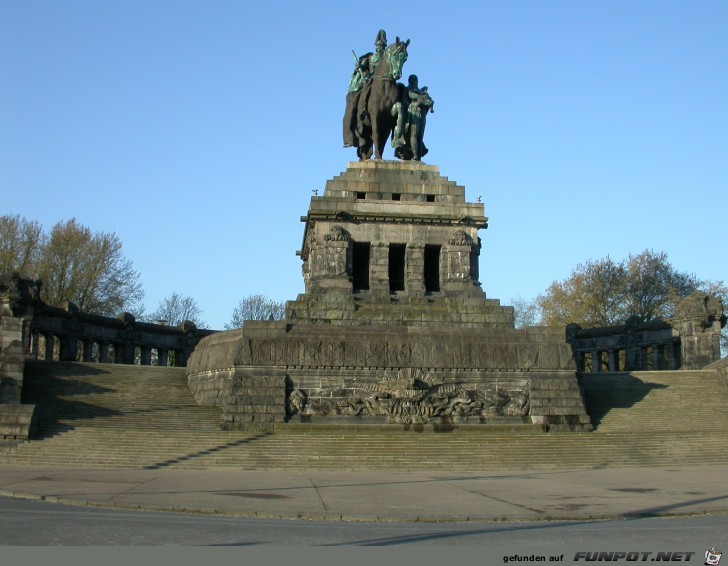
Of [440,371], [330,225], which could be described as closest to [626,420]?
[440,371]

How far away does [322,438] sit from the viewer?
87.8 feet

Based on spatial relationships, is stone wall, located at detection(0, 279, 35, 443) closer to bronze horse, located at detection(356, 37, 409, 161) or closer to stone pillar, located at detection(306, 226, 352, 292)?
stone pillar, located at detection(306, 226, 352, 292)

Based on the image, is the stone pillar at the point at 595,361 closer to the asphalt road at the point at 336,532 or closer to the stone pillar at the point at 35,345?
the stone pillar at the point at 35,345

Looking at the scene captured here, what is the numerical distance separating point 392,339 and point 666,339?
2298 cm

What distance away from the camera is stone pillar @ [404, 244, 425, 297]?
38312 mm

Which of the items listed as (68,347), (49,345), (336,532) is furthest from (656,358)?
(336,532)

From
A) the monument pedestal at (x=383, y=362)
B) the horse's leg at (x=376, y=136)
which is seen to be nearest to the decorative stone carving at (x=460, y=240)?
the monument pedestal at (x=383, y=362)

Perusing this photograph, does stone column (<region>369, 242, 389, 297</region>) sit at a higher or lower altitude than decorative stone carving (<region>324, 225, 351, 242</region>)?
lower

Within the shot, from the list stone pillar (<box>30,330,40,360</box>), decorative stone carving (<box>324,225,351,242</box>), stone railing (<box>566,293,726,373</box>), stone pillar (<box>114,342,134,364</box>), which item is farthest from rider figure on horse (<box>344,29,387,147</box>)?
stone pillar (<box>30,330,40,360</box>)

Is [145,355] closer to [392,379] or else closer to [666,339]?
[392,379]

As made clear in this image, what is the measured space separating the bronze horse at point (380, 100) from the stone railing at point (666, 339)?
577 inches

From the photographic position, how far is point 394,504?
15.4 meters

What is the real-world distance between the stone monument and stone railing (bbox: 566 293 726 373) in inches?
329

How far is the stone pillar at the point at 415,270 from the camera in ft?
126
